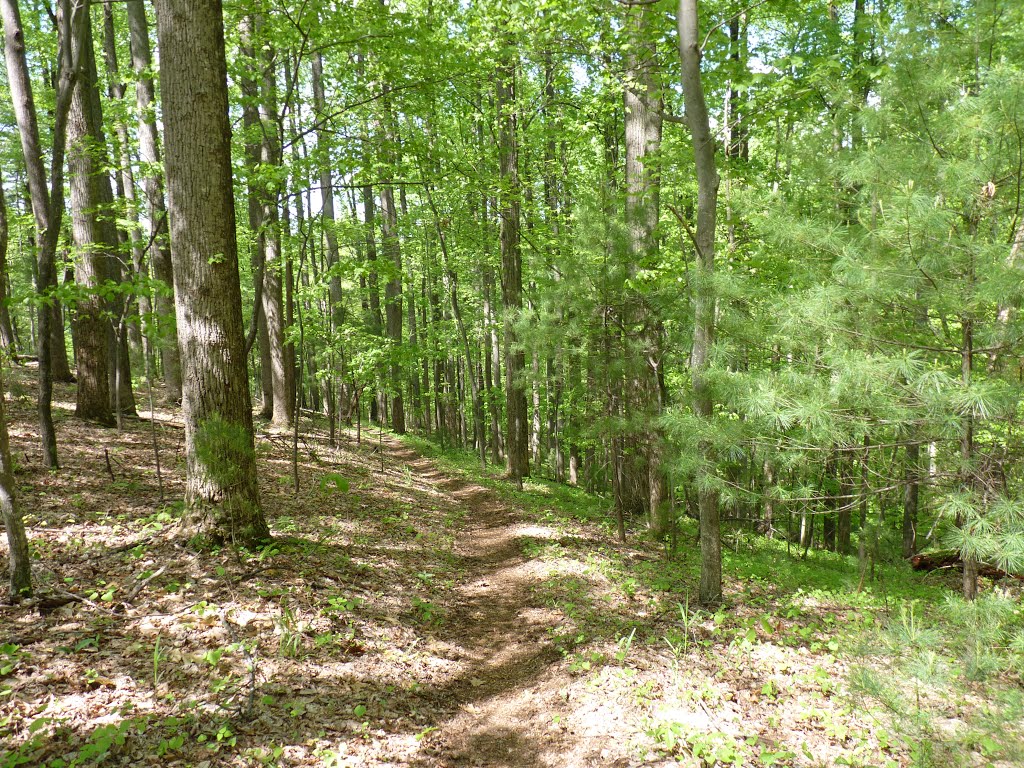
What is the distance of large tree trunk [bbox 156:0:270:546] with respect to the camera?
491cm

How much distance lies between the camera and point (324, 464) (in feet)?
35.9

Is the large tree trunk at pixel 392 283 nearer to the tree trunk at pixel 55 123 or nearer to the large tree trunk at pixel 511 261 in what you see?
the large tree trunk at pixel 511 261

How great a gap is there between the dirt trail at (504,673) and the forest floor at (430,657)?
0.02 metres

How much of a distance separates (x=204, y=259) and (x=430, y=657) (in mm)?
4133

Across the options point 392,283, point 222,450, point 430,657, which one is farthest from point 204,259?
point 392,283

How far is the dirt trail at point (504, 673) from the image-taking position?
11.9 feet

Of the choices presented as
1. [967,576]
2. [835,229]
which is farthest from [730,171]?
[967,576]

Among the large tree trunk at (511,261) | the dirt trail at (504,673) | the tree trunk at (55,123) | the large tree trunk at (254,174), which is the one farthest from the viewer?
the large tree trunk at (511,261)

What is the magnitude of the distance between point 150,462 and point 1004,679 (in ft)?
29.3

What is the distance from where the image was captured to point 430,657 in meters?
4.65

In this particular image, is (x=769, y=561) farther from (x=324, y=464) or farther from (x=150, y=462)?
(x=150, y=462)

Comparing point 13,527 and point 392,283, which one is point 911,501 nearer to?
point 13,527

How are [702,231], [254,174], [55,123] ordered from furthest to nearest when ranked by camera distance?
[254,174]
[55,123]
[702,231]

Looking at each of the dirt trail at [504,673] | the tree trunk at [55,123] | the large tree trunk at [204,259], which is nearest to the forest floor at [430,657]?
the dirt trail at [504,673]
